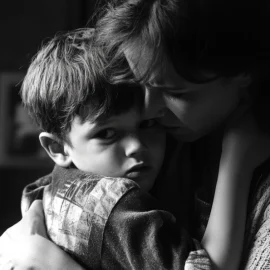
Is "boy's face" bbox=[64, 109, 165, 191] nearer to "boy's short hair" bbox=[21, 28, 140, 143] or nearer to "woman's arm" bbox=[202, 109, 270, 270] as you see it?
"boy's short hair" bbox=[21, 28, 140, 143]

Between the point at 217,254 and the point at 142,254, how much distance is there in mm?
136

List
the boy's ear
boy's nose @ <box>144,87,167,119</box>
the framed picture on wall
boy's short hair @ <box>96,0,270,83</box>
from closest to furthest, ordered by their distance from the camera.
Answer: boy's short hair @ <box>96,0,270,83</box> → boy's nose @ <box>144,87,167,119</box> → the boy's ear → the framed picture on wall

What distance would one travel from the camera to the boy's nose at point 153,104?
0.90 meters

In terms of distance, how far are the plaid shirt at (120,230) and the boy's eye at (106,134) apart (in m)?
0.09

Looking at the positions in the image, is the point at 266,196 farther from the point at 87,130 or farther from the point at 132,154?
the point at 87,130

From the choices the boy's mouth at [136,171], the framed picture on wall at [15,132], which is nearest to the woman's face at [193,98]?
the boy's mouth at [136,171]

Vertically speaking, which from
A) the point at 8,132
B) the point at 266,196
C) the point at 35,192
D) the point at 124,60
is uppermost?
the point at 124,60

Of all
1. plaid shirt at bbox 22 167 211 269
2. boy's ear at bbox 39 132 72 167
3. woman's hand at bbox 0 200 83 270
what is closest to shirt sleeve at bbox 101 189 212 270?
plaid shirt at bbox 22 167 211 269

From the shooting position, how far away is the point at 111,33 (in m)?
0.93

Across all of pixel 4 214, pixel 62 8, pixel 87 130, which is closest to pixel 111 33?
pixel 87 130

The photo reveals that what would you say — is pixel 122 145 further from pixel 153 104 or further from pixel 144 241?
pixel 144 241

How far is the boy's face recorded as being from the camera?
3.08 feet

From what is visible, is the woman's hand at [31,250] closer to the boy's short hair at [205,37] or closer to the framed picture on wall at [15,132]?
the boy's short hair at [205,37]

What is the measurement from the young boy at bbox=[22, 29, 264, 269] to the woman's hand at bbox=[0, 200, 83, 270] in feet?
0.07
